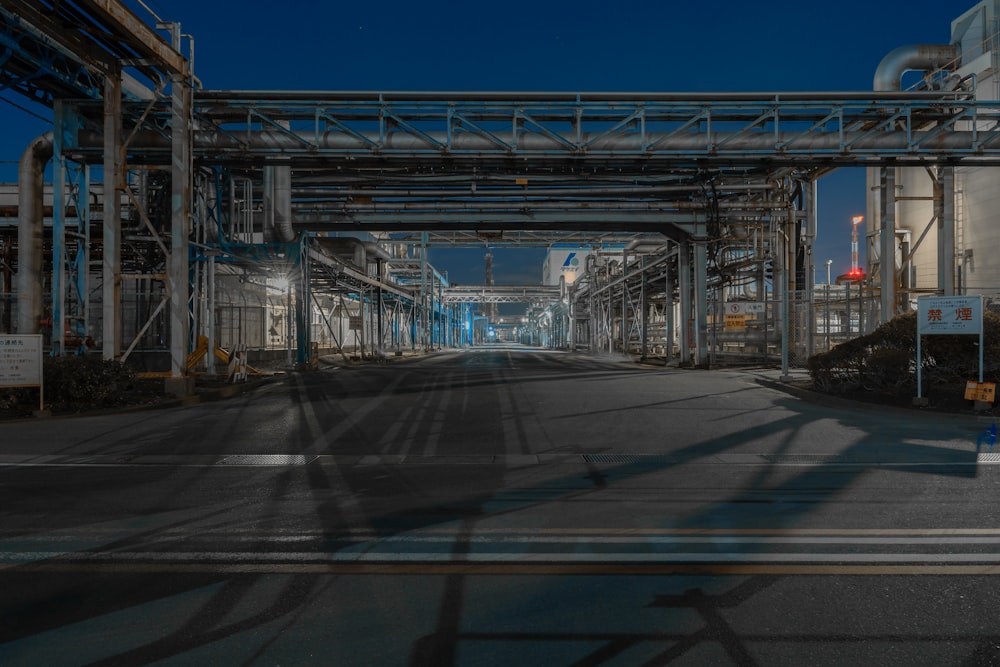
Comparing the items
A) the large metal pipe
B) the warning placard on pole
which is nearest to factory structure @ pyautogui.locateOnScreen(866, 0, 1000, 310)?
the large metal pipe

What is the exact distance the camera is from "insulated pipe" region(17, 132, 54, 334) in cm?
1424

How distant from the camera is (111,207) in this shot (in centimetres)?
1351

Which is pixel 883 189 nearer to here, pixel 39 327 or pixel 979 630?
pixel 979 630

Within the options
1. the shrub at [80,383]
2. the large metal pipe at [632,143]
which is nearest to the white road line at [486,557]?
the shrub at [80,383]

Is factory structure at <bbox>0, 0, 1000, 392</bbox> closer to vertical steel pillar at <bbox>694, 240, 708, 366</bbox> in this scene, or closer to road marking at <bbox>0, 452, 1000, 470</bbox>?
vertical steel pillar at <bbox>694, 240, 708, 366</bbox>

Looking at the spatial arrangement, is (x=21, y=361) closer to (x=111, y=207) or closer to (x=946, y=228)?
(x=111, y=207)

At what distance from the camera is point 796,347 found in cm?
2267

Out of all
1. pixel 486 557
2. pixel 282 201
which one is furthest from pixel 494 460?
pixel 282 201

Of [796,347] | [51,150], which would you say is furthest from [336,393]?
[796,347]

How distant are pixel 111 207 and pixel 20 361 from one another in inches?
177

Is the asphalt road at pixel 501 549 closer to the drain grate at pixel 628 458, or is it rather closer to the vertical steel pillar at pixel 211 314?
the drain grate at pixel 628 458

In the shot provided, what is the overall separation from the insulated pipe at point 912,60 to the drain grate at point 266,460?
26.8 meters

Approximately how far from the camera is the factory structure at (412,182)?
13.9 meters

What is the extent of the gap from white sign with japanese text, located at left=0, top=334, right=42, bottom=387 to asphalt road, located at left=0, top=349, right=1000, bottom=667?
8.34ft
